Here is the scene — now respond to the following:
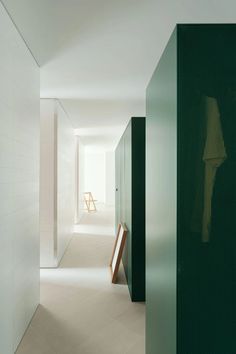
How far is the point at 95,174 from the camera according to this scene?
1775cm

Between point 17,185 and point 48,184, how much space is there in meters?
2.44

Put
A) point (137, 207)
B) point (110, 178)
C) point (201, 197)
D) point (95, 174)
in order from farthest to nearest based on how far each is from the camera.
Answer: point (95, 174)
point (110, 178)
point (137, 207)
point (201, 197)

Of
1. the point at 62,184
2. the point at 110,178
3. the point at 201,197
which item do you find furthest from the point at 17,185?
the point at 110,178

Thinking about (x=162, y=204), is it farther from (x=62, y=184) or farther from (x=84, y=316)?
(x=62, y=184)

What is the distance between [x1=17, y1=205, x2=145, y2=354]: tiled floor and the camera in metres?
2.78

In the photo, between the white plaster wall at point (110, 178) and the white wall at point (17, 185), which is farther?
the white plaster wall at point (110, 178)

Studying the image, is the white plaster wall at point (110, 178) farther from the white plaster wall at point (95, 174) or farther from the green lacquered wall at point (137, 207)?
the green lacquered wall at point (137, 207)

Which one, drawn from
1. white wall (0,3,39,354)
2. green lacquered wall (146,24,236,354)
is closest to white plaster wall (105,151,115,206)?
white wall (0,3,39,354)

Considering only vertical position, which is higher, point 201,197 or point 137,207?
point 201,197

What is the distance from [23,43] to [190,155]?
237cm

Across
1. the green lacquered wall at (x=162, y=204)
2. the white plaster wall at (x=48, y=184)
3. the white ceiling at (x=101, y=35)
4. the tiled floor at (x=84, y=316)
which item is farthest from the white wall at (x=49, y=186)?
the green lacquered wall at (x=162, y=204)

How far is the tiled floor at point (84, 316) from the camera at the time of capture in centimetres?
278

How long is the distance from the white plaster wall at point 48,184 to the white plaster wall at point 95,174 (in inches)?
493

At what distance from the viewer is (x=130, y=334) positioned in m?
3.00
